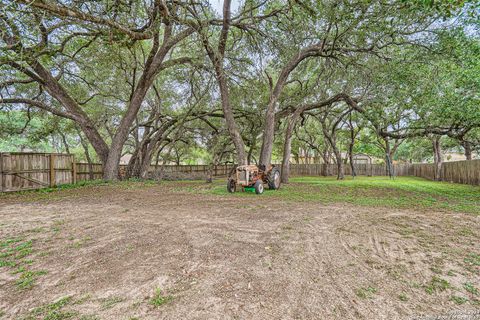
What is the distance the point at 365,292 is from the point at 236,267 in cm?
119

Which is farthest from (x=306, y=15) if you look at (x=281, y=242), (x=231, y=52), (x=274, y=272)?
(x=274, y=272)

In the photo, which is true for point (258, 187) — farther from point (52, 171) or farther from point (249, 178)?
point (52, 171)

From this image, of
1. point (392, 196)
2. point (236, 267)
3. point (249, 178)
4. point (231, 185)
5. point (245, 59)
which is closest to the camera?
point (236, 267)

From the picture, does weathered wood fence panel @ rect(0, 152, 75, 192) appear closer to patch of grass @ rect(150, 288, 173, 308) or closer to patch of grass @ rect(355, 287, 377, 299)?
patch of grass @ rect(150, 288, 173, 308)

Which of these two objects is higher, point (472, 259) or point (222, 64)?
point (222, 64)

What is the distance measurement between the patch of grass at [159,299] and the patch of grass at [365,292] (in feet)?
5.14

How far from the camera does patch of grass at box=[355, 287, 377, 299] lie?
1.98 metres

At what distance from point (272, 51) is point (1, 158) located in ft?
32.5

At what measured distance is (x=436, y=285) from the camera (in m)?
2.17

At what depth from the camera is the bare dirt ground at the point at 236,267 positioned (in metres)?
1.82

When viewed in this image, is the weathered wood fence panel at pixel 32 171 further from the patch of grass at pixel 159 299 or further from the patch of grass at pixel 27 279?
the patch of grass at pixel 159 299

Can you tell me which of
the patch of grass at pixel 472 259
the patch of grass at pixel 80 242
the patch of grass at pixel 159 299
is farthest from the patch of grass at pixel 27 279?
the patch of grass at pixel 472 259

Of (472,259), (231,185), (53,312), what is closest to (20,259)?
(53,312)

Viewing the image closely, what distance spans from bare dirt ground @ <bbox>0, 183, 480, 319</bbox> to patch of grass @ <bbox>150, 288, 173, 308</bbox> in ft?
0.04
